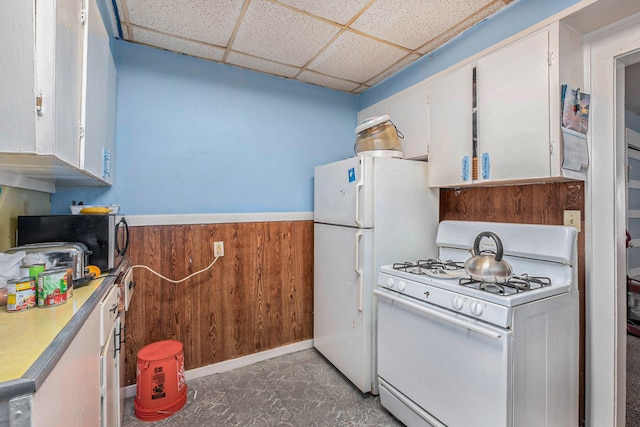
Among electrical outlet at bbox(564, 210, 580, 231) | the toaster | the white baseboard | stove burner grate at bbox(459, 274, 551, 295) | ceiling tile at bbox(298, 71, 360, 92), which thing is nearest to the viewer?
the toaster

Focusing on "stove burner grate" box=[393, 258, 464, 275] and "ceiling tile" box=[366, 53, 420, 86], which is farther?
"ceiling tile" box=[366, 53, 420, 86]

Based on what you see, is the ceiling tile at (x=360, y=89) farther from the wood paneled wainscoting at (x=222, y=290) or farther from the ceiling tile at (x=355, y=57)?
the wood paneled wainscoting at (x=222, y=290)

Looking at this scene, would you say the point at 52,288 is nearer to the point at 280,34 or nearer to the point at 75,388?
the point at 75,388

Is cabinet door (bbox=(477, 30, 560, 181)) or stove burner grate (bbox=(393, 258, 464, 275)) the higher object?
cabinet door (bbox=(477, 30, 560, 181))

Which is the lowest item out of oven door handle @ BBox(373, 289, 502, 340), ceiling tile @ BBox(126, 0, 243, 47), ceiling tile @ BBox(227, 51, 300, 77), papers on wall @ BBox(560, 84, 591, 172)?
oven door handle @ BBox(373, 289, 502, 340)

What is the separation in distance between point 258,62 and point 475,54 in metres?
1.59

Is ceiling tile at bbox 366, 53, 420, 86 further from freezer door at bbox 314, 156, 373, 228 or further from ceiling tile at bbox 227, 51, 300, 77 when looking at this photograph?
freezer door at bbox 314, 156, 373, 228

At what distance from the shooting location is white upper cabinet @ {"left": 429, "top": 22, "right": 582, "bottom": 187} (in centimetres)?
155

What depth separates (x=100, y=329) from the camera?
1.15m

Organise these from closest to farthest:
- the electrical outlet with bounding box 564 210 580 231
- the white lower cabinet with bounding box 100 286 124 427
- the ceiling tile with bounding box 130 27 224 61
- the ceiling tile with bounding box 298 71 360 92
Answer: the white lower cabinet with bounding box 100 286 124 427 → the electrical outlet with bounding box 564 210 580 231 → the ceiling tile with bounding box 130 27 224 61 → the ceiling tile with bounding box 298 71 360 92

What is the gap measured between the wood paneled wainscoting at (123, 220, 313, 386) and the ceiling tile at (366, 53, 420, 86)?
1470 mm

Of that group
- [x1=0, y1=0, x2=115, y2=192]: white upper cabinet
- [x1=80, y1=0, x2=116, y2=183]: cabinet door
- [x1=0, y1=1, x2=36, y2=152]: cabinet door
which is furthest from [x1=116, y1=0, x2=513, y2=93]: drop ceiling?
[x1=0, y1=1, x2=36, y2=152]: cabinet door

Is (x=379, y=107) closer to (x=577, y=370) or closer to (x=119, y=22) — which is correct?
(x=119, y=22)

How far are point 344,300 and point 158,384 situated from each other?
52.4 inches
